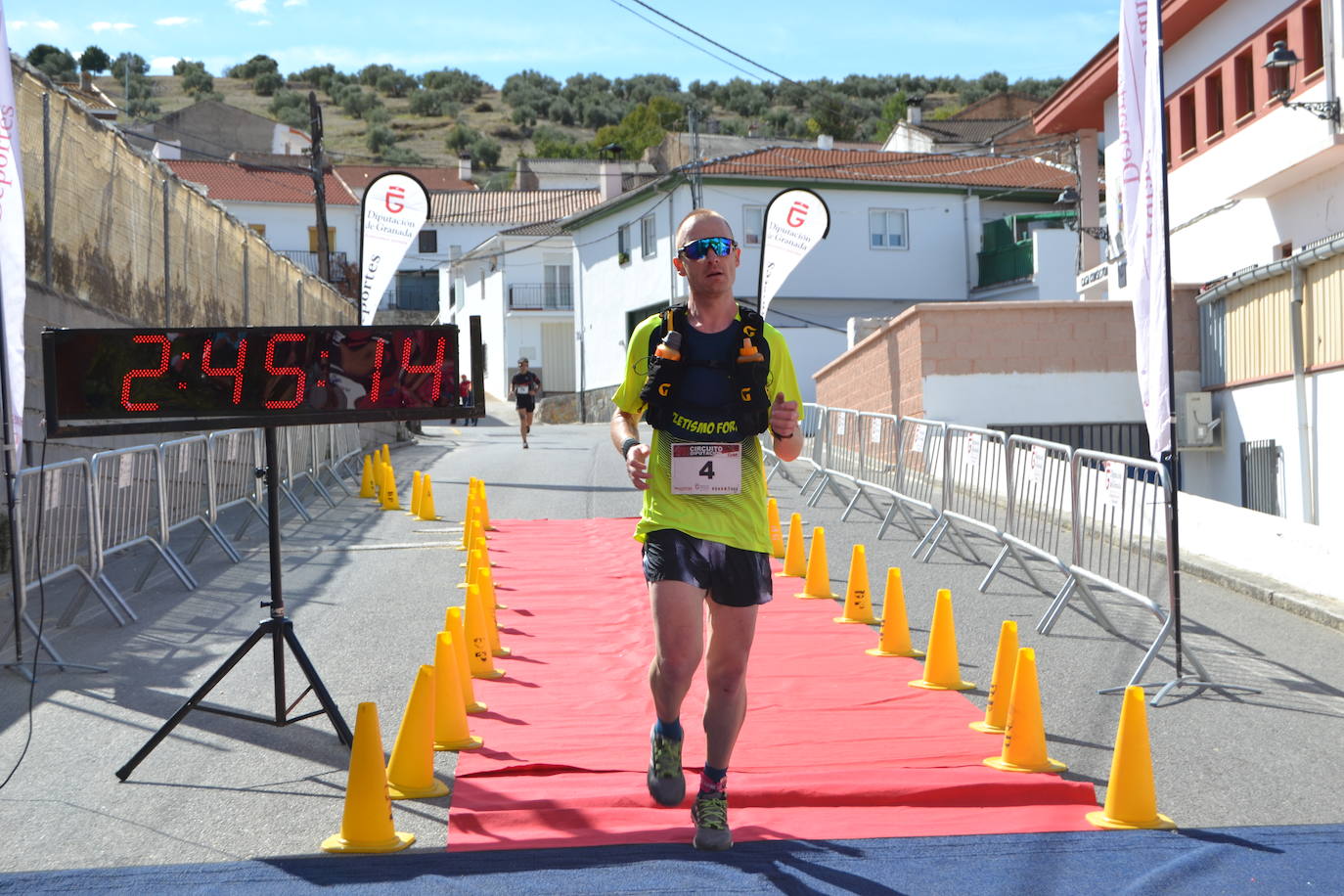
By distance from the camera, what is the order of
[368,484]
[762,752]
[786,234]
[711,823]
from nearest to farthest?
[711,823] < [762,752] < [368,484] < [786,234]

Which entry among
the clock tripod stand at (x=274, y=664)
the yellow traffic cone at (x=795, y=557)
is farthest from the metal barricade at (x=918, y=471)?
the clock tripod stand at (x=274, y=664)

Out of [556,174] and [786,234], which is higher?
[556,174]

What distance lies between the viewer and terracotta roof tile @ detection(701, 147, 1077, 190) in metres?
43.9

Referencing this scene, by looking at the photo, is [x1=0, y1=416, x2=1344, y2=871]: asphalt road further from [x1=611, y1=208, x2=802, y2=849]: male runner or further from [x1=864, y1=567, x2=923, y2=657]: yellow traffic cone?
[x1=611, y1=208, x2=802, y2=849]: male runner

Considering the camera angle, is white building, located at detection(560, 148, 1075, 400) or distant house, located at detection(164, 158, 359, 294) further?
distant house, located at detection(164, 158, 359, 294)

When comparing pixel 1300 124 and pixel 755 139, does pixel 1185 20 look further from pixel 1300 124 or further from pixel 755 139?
pixel 755 139

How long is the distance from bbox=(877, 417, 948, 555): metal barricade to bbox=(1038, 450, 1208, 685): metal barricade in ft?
10.6

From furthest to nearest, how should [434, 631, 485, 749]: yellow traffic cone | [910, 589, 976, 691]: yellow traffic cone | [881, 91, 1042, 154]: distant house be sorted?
[881, 91, 1042, 154]: distant house → [910, 589, 976, 691]: yellow traffic cone → [434, 631, 485, 749]: yellow traffic cone

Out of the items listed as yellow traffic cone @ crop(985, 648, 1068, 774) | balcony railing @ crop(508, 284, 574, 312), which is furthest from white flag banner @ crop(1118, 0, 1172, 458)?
balcony railing @ crop(508, 284, 574, 312)

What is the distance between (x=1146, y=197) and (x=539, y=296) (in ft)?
181

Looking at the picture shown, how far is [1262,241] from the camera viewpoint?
859 inches

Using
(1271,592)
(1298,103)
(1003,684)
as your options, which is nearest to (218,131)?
(1298,103)

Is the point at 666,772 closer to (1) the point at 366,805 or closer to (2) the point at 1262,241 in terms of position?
(1) the point at 366,805

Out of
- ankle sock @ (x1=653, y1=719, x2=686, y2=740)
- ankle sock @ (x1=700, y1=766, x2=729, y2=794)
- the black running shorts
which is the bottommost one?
ankle sock @ (x1=700, y1=766, x2=729, y2=794)
